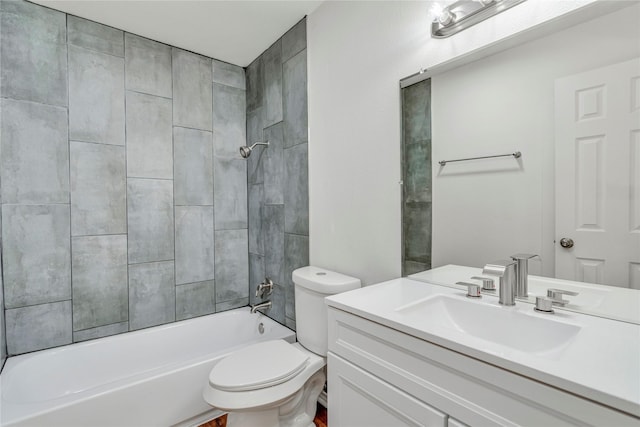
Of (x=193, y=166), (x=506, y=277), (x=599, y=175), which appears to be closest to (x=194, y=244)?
(x=193, y=166)

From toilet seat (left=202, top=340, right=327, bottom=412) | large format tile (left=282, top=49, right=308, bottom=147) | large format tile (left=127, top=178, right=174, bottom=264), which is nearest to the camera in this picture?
toilet seat (left=202, top=340, right=327, bottom=412)

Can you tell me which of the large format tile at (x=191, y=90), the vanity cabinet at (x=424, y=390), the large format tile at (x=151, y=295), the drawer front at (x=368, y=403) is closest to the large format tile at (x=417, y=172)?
the vanity cabinet at (x=424, y=390)

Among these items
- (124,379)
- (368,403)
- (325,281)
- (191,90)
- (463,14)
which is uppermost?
(191,90)

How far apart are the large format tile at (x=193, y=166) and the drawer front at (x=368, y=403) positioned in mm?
1738

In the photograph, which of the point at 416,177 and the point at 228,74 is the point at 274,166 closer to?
the point at 228,74

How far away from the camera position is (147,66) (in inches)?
84.9

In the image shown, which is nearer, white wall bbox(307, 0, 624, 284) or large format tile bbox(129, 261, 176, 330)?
white wall bbox(307, 0, 624, 284)

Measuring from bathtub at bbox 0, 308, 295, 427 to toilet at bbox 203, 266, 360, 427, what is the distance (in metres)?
0.26

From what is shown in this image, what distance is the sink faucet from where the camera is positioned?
977 millimetres

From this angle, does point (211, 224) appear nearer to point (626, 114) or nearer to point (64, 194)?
point (64, 194)

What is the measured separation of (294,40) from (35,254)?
2.12m

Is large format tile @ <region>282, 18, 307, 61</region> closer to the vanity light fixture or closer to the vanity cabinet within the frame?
the vanity light fixture

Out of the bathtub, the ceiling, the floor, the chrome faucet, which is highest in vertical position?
the ceiling

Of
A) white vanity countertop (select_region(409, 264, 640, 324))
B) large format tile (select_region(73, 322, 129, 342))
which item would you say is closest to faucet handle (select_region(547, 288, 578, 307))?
white vanity countertop (select_region(409, 264, 640, 324))
